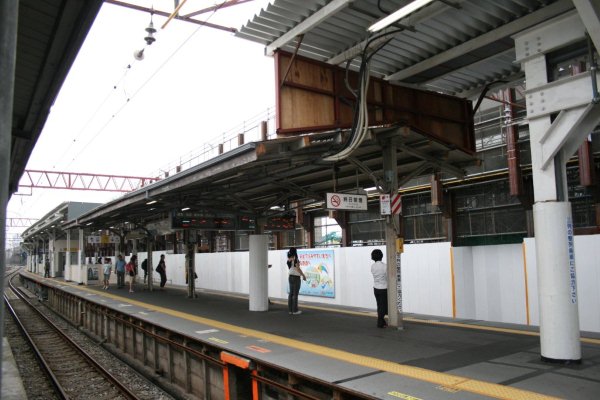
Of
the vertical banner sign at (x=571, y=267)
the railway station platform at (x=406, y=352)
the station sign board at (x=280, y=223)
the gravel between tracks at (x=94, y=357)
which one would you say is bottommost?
the gravel between tracks at (x=94, y=357)

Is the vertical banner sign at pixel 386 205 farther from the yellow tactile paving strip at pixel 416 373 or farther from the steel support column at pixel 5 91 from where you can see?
the steel support column at pixel 5 91

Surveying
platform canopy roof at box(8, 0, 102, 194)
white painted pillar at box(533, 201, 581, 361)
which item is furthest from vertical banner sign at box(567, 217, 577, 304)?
platform canopy roof at box(8, 0, 102, 194)

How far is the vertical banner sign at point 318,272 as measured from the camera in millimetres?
16406

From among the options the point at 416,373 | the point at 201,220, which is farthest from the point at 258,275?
the point at 416,373

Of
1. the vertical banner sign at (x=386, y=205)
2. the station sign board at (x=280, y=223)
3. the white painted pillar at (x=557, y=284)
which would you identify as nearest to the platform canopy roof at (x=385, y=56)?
the vertical banner sign at (x=386, y=205)

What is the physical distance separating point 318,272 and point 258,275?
372cm

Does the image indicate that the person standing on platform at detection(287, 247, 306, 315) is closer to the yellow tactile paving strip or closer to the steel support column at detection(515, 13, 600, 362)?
the yellow tactile paving strip

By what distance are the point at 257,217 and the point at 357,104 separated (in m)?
6.32

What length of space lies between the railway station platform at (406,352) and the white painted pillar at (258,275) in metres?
1.09

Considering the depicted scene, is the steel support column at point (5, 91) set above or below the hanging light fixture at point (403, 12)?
below

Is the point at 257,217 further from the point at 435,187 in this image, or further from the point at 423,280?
the point at 435,187

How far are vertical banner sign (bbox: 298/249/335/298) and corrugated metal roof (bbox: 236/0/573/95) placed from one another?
24.3ft

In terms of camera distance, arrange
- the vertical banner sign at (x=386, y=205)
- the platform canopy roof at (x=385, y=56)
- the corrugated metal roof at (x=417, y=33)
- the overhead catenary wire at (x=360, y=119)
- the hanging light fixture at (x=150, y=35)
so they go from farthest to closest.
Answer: the hanging light fixture at (x=150, y=35) < the vertical banner sign at (x=386, y=205) < the overhead catenary wire at (x=360, y=119) < the platform canopy roof at (x=385, y=56) < the corrugated metal roof at (x=417, y=33)

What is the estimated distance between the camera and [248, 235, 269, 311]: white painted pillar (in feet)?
44.5
